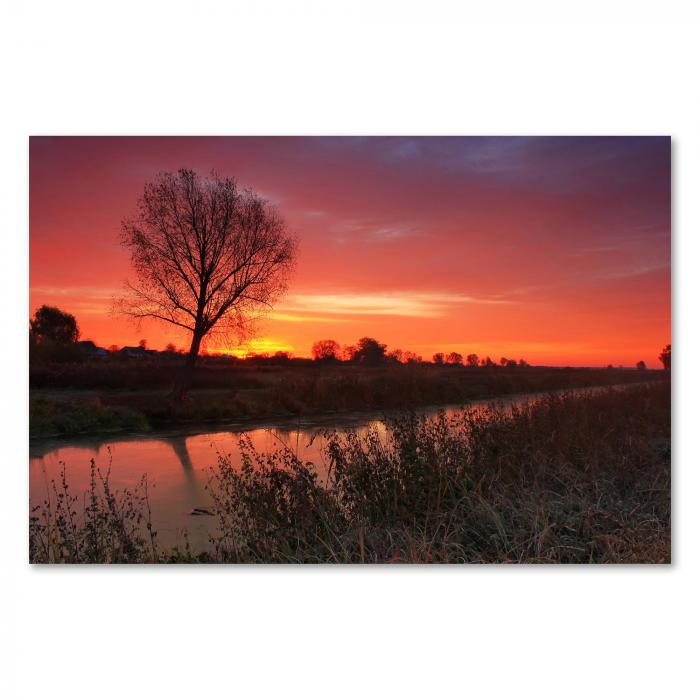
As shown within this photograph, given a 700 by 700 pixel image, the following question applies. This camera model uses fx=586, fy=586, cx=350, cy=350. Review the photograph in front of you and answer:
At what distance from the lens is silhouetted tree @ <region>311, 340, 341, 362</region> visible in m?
4.44

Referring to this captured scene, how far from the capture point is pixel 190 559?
3957 mm

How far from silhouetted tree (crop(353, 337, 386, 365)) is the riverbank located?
0.07 metres

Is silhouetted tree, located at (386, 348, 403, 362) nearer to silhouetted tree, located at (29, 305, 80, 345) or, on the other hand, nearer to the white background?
the white background

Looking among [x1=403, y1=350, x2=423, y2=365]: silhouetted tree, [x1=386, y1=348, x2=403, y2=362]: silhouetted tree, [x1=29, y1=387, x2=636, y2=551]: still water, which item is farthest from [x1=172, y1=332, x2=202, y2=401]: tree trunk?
[x1=403, y1=350, x2=423, y2=365]: silhouetted tree

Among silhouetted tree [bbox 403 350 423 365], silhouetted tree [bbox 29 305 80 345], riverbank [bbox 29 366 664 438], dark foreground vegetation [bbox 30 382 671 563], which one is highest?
silhouetted tree [bbox 29 305 80 345]

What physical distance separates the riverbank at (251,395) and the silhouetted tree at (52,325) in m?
0.25

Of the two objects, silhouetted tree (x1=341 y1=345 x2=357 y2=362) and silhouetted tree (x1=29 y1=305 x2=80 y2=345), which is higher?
silhouetted tree (x1=29 y1=305 x2=80 y2=345)

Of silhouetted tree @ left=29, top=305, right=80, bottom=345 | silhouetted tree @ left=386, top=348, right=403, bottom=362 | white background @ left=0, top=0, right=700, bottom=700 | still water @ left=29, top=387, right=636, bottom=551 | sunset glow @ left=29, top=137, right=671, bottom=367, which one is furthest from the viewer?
silhouetted tree @ left=386, top=348, right=403, bottom=362

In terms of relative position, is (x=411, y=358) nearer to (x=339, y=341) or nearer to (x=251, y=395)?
(x=339, y=341)
